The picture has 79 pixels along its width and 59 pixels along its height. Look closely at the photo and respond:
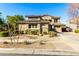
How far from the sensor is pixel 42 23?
19.9 ft

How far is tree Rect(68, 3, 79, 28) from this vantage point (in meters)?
5.70

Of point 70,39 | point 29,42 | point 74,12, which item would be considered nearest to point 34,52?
point 29,42

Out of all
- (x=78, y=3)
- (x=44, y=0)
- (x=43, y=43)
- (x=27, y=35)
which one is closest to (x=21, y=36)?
(x=27, y=35)

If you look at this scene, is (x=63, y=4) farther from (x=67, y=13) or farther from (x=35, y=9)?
(x=35, y=9)

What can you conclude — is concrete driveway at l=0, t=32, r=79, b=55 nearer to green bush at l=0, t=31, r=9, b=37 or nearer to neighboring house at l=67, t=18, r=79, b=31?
neighboring house at l=67, t=18, r=79, b=31

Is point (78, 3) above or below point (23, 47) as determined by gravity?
above

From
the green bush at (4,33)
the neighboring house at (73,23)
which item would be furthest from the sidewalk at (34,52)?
the neighboring house at (73,23)

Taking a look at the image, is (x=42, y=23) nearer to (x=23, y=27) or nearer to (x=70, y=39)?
(x=23, y=27)

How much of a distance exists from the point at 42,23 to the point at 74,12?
81 centimetres

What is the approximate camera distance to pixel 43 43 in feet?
19.4

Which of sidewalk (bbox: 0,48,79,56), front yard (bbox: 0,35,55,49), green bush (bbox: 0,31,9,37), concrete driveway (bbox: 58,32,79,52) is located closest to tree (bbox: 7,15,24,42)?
green bush (bbox: 0,31,9,37)

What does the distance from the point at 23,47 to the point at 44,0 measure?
116 centimetres

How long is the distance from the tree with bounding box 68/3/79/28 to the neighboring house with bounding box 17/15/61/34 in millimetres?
304

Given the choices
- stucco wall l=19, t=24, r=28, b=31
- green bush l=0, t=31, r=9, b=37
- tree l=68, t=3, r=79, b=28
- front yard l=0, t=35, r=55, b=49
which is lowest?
front yard l=0, t=35, r=55, b=49
